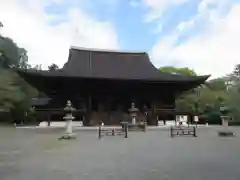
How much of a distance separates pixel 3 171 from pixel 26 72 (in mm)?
23034

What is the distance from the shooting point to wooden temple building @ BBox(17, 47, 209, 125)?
32344 mm

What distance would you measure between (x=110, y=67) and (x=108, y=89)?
300 centimetres

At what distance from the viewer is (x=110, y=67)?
117 ft

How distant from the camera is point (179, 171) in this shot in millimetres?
7832

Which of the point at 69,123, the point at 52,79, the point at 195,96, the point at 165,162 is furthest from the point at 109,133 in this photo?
the point at 195,96

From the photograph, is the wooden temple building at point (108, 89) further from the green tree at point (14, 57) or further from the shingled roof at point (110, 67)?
the green tree at point (14, 57)

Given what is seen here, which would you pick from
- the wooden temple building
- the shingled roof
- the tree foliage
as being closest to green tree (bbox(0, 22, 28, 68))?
the tree foliage

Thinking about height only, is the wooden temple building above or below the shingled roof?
below

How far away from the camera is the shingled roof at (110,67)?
32.6 metres

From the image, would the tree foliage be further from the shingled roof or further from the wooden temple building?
the wooden temple building

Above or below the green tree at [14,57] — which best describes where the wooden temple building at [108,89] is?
below

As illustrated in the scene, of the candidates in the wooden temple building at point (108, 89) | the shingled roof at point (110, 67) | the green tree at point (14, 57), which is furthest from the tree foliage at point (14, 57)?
the wooden temple building at point (108, 89)

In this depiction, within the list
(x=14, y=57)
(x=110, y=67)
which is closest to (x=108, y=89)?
(x=110, y=67)

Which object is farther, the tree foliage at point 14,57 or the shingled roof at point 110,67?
the tree foliage at point 14,57
